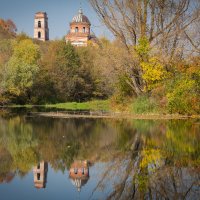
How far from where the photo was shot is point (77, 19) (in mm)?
119625

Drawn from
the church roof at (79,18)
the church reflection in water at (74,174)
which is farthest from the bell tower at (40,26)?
the church reflection in water at (74,174)

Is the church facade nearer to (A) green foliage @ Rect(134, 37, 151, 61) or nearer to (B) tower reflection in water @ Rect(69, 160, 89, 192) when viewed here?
(A) green foliage @ Rect(134, 37, 151, 61)

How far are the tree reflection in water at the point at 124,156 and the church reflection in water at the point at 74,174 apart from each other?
0.11 metres

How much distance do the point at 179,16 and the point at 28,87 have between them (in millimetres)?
28347

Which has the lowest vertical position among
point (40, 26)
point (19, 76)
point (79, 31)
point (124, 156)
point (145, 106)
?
point (124, 156)

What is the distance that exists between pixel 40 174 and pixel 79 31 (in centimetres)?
10966

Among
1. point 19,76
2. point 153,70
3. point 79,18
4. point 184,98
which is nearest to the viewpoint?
point 184,98

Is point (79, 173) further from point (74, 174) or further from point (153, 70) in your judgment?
point (153, 70)

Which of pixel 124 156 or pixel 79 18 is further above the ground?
pixel 79 18

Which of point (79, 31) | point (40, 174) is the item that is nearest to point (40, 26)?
point (79, 31)

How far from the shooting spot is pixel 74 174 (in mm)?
9688

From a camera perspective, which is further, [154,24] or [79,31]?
[79,31]

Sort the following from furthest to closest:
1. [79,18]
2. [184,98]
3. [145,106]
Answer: [79,18]
[145,106]
[184,98]

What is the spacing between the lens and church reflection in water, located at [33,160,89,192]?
888 cm
